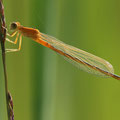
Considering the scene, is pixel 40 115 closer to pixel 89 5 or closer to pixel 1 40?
pixel 1 40

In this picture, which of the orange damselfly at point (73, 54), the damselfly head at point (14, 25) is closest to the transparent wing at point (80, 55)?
the orange damselfly at point (73, 54)

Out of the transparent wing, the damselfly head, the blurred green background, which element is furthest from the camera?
the transparent wing

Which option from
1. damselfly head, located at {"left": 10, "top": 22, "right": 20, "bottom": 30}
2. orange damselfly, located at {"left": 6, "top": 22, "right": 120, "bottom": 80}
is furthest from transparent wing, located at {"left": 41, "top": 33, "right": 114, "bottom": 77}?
damselfly head, located at {"left": 10, "top": 22, "right": 20, "bottom": 30}

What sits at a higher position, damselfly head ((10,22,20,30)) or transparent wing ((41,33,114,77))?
damselfly head ((10,22,20,30))

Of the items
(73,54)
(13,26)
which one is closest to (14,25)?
(13,26)

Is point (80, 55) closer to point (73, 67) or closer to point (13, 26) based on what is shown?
point (73, 67)

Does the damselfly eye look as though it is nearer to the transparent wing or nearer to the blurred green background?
the blurred green background

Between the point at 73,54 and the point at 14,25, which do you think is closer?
the point at 14,25

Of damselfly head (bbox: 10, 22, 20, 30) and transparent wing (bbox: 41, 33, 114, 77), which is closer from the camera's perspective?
damselfly head (bbox: 10, 22, 20, 30)

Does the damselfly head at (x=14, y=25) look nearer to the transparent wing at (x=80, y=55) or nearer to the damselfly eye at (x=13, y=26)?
the damselfly eye at (x=13, y=26)
